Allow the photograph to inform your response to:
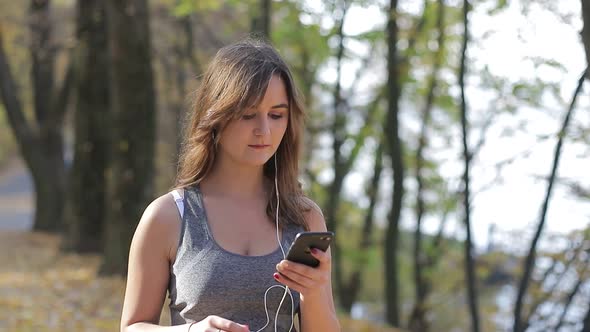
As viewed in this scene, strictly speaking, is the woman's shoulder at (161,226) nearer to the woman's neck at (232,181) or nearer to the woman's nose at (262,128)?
the woman's neck at (232,181)

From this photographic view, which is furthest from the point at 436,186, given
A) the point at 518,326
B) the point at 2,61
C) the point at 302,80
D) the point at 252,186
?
the point at 252,186

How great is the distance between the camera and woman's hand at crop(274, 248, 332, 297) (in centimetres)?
243

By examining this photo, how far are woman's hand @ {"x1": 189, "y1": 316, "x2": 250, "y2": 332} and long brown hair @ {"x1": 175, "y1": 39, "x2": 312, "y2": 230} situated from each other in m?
0.44

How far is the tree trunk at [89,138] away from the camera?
13.6 m

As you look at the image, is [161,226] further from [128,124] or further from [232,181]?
[128,124]

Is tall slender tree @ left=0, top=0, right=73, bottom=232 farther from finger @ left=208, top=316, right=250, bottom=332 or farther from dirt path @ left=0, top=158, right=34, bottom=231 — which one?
finger @ left=208, top=316, right=250, bottom=332

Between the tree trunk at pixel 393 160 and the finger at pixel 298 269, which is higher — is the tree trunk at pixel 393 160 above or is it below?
below

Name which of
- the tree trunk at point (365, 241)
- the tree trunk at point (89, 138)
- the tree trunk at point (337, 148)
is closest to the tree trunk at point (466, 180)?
the tree trunk at point (337, 148)

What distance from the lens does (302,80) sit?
47.4 feet

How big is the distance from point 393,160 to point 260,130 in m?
8.91

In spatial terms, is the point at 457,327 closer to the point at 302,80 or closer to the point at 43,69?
the point at 302,80

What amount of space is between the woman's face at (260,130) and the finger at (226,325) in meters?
0.54

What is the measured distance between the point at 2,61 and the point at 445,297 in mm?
9471

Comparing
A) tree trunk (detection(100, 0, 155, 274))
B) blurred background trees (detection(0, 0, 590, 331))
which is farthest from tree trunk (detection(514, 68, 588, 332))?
tree trunk (detection(100, 0, 155, 274))
